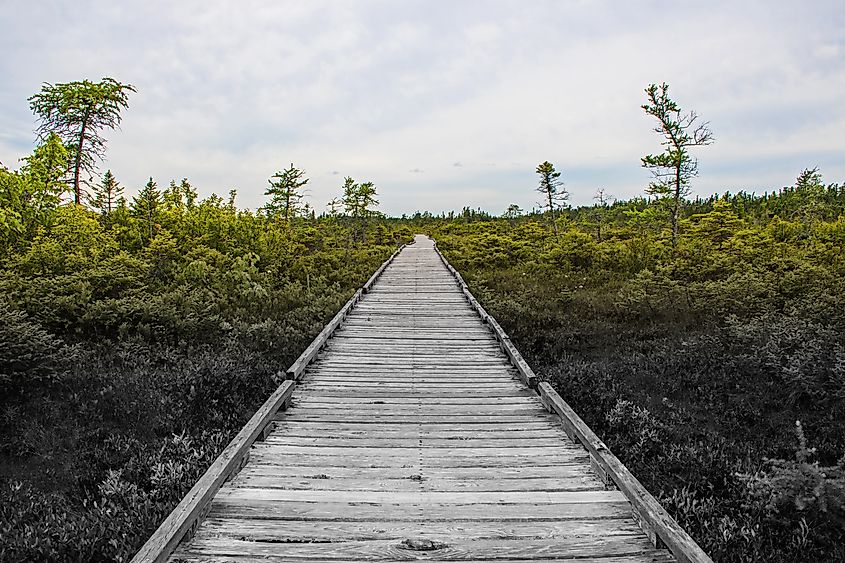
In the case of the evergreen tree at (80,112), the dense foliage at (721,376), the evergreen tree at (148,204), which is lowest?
the dense foliage at (721,376)

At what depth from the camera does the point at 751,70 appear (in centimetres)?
1299

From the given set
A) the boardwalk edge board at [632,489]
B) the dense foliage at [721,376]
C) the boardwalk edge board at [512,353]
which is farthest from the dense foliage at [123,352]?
the dense foliage at [721,376]

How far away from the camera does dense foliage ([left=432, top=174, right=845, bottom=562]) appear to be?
4.30 meters

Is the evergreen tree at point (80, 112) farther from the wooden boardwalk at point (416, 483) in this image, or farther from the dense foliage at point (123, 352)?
the wooden boardwalk at point (416, 483)

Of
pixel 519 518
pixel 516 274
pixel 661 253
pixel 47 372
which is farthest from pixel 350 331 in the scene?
pixel 661 253

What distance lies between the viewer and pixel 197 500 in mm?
3260

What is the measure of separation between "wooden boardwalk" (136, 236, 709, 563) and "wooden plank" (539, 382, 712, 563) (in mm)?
53

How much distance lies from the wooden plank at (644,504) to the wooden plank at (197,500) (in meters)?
2.79

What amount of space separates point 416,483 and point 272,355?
5.44m

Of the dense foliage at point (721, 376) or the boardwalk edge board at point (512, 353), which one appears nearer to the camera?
the dense foliage at point (721, 376)

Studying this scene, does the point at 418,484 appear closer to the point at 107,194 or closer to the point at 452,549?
the point at 452,549

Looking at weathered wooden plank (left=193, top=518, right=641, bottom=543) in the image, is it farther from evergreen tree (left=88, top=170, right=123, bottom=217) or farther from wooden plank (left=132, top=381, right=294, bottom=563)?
evergreen tree (left=88, top=170, right=123, bottom=217)

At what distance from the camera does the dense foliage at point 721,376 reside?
430 centimetres

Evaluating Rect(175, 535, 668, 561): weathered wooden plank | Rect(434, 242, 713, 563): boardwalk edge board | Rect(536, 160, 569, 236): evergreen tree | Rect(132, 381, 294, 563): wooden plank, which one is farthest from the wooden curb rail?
Rect(536, 160, 569, 236): evergreen tree
